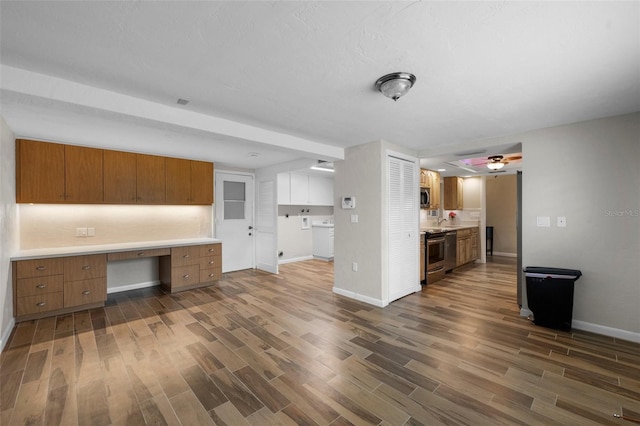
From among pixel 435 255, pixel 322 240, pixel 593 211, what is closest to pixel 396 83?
pixel 593 211

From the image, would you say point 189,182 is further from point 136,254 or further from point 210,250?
point 136,254

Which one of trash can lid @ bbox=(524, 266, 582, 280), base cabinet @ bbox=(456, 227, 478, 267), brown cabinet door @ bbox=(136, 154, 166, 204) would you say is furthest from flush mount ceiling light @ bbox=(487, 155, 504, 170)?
brown cabinet door @ bbox=(136, 154, 166, 204)

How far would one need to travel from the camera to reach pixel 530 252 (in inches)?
131

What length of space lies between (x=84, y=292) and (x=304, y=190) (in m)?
4.66

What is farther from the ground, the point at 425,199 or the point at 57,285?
the point at 425,199

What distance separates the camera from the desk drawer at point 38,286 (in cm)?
322

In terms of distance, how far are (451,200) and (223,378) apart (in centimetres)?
666

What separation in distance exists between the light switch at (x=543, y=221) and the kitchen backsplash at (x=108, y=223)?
208 inches

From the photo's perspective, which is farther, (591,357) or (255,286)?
(255,286)

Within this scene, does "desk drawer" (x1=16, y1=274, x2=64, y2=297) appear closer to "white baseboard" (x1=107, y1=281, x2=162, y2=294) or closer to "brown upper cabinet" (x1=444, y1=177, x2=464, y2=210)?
"white baseboard" (x1=107, y1=281, x2=162, y2=294)

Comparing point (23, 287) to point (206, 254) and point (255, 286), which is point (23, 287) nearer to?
point (206, 254)

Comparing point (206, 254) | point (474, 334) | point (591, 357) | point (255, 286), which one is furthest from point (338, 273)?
point (591, 357)

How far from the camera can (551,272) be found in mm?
3027

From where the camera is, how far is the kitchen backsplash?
3846 millimetres
